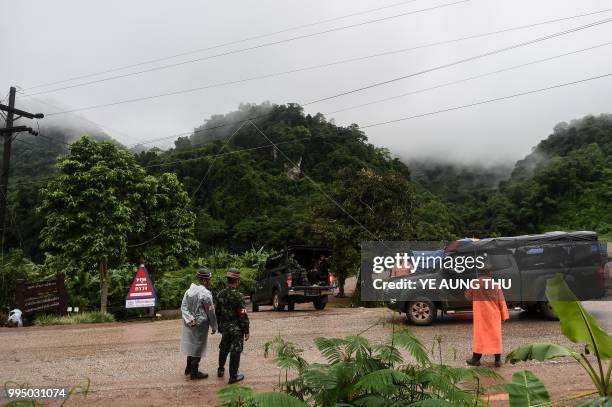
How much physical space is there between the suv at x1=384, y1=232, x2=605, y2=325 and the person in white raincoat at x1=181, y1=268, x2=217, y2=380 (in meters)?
4.99

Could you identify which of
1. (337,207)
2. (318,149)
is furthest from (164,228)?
(318,149)

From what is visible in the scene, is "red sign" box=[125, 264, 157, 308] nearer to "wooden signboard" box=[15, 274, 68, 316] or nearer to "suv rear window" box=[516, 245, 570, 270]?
"wooden signboard" box=[15, 274, 68, 316]

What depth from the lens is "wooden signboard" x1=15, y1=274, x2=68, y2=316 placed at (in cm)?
1711

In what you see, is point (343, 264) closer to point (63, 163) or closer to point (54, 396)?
point (63, 163)

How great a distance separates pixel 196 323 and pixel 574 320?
4.88m

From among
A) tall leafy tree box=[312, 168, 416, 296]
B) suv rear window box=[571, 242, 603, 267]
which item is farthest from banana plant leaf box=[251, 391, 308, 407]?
tall leafy tree box=[312, 168, 416, 296]

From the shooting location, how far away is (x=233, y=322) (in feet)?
22.5

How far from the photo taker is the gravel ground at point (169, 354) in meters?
6.60

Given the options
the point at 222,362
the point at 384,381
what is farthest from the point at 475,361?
the point at 384,381

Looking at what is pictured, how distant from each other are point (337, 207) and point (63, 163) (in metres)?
10.7

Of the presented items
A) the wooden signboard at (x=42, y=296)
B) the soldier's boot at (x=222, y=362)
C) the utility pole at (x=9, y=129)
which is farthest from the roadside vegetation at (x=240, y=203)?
the soldier's boot at (x=222, y=362)

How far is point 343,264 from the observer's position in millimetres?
20984
